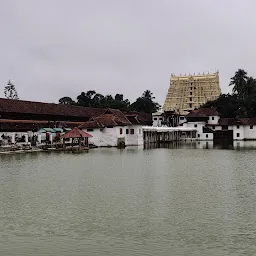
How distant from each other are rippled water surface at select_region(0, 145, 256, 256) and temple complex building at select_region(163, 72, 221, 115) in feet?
264

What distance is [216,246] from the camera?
32.7 ft

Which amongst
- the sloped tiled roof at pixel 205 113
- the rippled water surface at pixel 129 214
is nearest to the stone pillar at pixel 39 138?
the rippled water surface at pixel 129 214

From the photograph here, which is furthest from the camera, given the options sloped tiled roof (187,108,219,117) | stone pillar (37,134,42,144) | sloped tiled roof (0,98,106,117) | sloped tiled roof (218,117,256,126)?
sloped tiled roof (187,108,219,117)

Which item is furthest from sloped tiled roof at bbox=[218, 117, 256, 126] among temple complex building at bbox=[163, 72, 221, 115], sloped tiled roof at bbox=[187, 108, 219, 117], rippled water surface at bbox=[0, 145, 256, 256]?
rippled water surface at bbox=[0, 145, 256, 256]

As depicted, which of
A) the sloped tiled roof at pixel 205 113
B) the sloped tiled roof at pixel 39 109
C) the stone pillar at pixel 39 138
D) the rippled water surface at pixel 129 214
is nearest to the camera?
the rippled water surface at pixel 129 214

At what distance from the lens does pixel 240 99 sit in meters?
79.3

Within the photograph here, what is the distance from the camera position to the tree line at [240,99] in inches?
3034

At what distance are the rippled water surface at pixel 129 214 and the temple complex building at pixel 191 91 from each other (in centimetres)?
8057

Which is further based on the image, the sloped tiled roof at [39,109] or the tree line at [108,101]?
the tree line at [108,101]

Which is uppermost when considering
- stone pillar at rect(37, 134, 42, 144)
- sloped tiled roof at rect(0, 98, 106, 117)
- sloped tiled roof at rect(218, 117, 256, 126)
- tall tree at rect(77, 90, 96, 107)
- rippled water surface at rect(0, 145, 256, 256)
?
tall tree at rect(77, 90, 96, 107)

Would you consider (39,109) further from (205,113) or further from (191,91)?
(191,91)

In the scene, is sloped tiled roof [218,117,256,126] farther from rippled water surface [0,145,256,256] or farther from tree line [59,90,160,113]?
rippled water surface [0,145,256,256]

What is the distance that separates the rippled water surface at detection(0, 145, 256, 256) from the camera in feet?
33.3

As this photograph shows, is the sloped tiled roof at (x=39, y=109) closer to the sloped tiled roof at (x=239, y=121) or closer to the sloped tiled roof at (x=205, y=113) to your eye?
the sloped tiled roof at (x=205, y=113)
